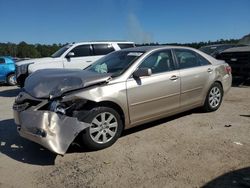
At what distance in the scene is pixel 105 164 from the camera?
4.34 m

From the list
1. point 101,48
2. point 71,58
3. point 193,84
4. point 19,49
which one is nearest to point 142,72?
point 193,84

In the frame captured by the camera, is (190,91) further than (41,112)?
Yes

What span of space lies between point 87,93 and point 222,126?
2.82m

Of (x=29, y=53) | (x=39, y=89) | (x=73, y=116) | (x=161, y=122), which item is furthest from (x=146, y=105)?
(x=29, y=53)

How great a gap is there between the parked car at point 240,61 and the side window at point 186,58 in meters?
5.67

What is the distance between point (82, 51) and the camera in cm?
1171

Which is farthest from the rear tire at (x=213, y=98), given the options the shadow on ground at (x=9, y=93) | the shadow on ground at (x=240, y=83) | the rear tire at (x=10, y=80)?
the rear tire at (x=10, y=80)

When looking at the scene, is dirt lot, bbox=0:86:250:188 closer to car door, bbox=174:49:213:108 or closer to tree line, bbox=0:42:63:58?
car door, bbox=174:49:213:108

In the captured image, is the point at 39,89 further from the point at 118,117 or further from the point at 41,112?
the point at 118,117

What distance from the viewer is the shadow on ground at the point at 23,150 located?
4616mm

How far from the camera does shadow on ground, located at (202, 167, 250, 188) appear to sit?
355 centimetres

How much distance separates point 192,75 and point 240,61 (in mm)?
6262

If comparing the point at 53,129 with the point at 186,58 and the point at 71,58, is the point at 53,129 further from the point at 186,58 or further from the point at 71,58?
the point at 71,58

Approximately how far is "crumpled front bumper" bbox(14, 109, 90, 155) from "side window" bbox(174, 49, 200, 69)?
8.66 feet
